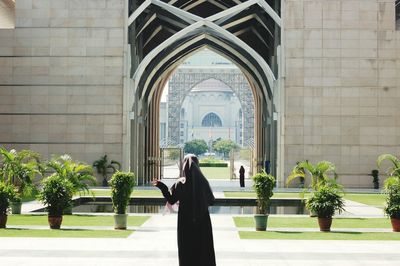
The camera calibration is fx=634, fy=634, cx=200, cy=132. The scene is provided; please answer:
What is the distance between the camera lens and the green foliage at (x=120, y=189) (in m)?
15.5

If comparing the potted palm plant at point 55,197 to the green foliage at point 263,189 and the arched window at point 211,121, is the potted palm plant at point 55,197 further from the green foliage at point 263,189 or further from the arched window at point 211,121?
the arched window at point 211,121

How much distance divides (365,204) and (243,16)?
729 inches

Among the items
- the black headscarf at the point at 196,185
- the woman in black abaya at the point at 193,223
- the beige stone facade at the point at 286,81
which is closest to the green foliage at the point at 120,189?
the woman in black abaya at the point at 193,223

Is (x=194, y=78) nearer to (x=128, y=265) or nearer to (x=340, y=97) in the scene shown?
(x=340, y=97)

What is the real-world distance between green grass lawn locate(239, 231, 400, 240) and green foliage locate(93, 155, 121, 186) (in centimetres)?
1820

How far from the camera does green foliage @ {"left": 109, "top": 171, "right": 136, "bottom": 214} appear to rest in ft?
50.7

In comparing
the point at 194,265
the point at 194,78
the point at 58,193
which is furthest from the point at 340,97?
the point at 194,78

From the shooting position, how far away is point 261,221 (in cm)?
1524

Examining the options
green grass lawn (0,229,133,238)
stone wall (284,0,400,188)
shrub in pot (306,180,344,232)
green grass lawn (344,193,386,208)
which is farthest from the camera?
stone wall (284,0,400,188)

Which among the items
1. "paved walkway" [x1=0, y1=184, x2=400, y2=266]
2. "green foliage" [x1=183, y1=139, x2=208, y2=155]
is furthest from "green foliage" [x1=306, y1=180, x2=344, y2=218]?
"green foliage" [x1=183, y1=139, x2=208, y2=155]

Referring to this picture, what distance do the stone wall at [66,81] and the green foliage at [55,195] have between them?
55.8 feet

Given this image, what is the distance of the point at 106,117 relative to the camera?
1284 inches

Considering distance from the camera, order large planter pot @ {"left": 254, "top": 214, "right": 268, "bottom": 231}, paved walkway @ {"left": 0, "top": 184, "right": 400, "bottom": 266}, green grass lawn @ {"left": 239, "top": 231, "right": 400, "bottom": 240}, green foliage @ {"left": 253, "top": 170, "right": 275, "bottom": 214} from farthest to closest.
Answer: green foliage @ {"left": 253, "top": 170, "right": 275, "bottom": 214}
large planter pot @ {"left": 254, "top": 214, "right": 268, "bottom": 231}
green grass lawn @ {"left": 239, "top": 231, "right": 400, "bottom": 240}
paved walkway @ {"left": 0, "top": 184, "right": 400, "bottom": 266}

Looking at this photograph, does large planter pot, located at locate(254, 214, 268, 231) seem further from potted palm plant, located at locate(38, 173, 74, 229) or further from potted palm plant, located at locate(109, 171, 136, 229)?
potted palm plant, located at locate(38, 173, 74, 229)
